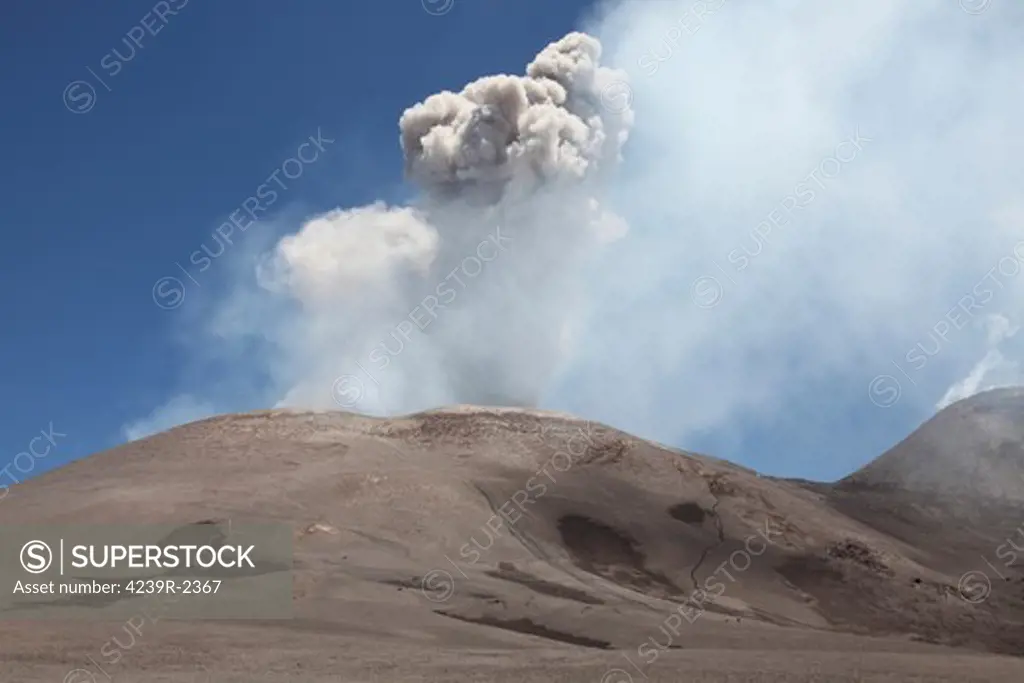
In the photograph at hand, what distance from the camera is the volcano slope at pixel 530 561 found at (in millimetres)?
25516

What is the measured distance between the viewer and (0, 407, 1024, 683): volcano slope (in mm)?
25516

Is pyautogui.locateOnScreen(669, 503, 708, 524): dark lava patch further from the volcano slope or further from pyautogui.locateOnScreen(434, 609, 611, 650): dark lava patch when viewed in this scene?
pyautogui.locateOnScreen(434, 609, 611, 650): dark lava patch

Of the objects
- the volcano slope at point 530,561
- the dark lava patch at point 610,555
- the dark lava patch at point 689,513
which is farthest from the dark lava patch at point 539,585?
the dark lava patch at point 689,513

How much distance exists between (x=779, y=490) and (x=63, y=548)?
41.0 meters

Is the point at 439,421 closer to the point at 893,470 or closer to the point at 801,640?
the point at 801,640

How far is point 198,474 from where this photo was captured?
4994 centimetres

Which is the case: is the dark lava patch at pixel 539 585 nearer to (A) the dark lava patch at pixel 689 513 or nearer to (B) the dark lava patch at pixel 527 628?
(B) the dark lava patch at pixel 527 628

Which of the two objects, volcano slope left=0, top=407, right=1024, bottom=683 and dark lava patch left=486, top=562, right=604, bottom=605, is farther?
dark lava patch left=486, top=562, right=604, bottom=605

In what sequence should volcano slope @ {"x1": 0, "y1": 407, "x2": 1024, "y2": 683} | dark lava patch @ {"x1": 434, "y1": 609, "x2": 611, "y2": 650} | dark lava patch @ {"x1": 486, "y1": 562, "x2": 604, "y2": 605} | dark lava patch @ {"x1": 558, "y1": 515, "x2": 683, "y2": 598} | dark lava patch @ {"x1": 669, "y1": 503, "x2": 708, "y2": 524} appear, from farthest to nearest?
dark lava patch @ {"x1": 669, "y1": 503, "x2": 708, "y2": 524} → dark lava patch @ {"x1": 558, "y1": 515, "x2": 683, "y2": 598} → dark lava patch @ {"x1": 486, "y1": 562, "x2": 604, "y2": 605} → dark lava patch @ {"x1": 434, "y1": 609, "x2": 611, "y2": 650} → volcano slope @ {"x1": 0, "y1": 407, "x2": 1024, "y2": 683}

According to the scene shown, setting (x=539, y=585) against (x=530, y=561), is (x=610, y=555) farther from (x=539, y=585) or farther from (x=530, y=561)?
(x=539, y=585)

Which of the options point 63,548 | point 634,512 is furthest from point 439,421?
point 63,548

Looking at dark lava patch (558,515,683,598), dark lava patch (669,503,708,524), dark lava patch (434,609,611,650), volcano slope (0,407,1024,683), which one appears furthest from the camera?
dark lava patch (669,503,708,524)

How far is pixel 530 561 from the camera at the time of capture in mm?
42094

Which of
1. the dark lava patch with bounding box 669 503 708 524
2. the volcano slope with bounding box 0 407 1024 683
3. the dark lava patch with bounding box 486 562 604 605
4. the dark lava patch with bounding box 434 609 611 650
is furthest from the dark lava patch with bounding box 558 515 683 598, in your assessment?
the dark lava patch with bounding box 434 609 611 650
